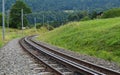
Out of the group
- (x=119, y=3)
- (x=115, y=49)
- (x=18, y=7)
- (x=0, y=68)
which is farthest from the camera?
(x=119, y=3)

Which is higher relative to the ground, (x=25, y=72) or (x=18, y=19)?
(x=25, y=72)

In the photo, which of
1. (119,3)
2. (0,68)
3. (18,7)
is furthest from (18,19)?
(0,68)

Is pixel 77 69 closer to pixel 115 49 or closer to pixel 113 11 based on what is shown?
pixel 115 49

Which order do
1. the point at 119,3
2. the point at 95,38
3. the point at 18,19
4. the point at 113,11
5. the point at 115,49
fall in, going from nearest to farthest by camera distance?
the point at 115,49
the point at 95,38
the point at 113,11
the point at 18,19
the point at 119,3

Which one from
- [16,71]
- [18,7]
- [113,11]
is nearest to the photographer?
[16,71]

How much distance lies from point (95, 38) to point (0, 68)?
14658mm

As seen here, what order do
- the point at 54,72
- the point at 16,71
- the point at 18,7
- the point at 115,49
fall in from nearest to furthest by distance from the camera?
the point at 54,72, the point at 16,71, the point at 115,49, the point at 18,7

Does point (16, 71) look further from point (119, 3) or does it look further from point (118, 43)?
point (119, 3)

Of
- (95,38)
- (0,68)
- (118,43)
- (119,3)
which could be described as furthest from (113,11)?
(119,3)

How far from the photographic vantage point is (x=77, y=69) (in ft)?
48.1

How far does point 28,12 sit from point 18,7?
356 inches

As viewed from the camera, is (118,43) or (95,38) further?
(95,38)

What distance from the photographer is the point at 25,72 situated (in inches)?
603

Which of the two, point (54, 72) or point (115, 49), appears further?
point (115, 49)
